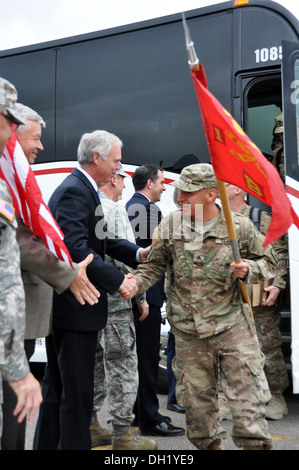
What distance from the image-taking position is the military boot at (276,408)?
507cm

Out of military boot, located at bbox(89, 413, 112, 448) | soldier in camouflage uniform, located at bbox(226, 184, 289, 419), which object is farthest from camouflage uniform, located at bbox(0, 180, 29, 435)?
soldier in camouflage uniform, located at bbox(226, 184, 289, 419)

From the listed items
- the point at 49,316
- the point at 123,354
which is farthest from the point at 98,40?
the point at 49,316

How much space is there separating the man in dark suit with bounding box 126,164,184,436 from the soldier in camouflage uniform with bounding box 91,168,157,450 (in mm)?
336

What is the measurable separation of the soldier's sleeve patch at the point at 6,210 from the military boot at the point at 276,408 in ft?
11.4

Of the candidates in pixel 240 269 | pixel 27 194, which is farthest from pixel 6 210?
pixel 240 269

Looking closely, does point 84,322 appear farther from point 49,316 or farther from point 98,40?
point 98,40

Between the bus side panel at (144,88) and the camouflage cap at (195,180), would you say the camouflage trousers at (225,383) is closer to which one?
the camouflage cap at (195,180)

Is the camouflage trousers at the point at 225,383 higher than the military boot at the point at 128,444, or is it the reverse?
A: the camouflage trousers at the point at 225,383

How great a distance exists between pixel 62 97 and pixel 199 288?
3822 mm

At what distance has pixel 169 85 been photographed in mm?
6168

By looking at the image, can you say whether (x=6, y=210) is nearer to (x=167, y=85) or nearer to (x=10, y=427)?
(x=10, y=427)

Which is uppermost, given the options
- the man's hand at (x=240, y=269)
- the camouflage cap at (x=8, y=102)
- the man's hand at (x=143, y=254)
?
the camouflage cap at (x=8, y=102)

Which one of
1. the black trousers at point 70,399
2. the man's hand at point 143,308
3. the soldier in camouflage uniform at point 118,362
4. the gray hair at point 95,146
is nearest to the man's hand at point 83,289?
the black trousers at point 70,399

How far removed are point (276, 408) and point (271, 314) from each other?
78 centimetres
